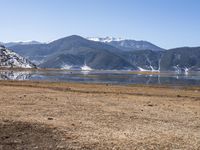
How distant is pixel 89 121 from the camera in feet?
86.5

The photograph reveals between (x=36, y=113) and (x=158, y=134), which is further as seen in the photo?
(x=36, y=113)

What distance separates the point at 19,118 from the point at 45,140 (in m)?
6.57

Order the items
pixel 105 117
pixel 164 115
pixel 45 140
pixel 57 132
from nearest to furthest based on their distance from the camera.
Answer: pixel 45 140
pixel 57 132
pixel 105 117
pixel 164 115

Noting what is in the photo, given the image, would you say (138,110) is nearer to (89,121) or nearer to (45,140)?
(89,121)

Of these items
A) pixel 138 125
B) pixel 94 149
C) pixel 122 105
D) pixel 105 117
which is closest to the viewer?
pixel 94 149

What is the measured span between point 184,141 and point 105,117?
8.35m

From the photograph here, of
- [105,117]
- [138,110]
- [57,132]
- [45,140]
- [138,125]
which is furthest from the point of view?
[138,110]

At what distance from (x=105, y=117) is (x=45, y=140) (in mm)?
8821

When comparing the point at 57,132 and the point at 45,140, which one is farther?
the point at 57,132

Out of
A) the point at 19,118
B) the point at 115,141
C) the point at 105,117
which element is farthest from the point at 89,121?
the point at 115,141

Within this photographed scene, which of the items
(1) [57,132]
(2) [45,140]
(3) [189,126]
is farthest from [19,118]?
(3) [189,126]

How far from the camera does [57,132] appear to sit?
72.9ft

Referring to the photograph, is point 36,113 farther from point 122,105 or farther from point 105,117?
point 122,105

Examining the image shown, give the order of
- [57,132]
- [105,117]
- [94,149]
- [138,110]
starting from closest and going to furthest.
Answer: [94,149], [57,132], [105,117], [138,110]
